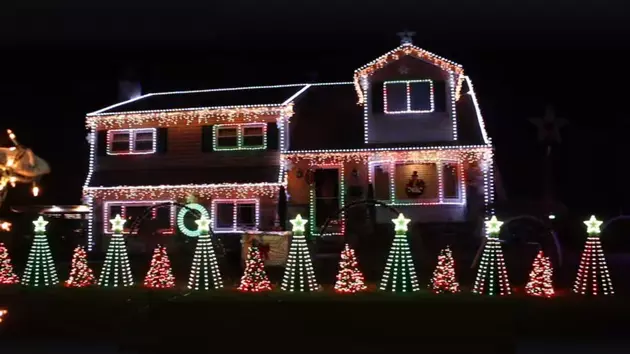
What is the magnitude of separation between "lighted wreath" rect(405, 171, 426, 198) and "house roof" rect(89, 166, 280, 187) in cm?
486

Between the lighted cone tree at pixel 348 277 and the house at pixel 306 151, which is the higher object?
the house at pixel 306 151

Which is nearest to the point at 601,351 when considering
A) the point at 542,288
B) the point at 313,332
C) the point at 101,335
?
the point at 313,332

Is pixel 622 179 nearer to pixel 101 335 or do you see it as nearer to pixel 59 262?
pixel 59 262

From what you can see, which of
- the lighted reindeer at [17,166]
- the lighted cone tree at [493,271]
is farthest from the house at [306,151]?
the lighted cone tree at [493,271]

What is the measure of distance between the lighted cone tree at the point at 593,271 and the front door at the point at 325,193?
11186 millimetres

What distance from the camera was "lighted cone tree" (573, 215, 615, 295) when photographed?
560 inches

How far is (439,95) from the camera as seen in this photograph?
76.9 ft

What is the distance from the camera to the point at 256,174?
79.8 feet

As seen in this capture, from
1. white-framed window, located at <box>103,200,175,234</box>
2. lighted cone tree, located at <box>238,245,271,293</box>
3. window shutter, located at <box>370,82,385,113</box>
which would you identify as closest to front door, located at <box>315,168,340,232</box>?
window shutter, located at <box>370,82,385,113</box>

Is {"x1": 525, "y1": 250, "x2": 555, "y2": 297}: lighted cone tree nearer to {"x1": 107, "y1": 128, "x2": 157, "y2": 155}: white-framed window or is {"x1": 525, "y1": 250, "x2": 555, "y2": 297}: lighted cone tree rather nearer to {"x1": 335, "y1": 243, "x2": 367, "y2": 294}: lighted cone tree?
{"x1": 335, "y1": 243, "x2": 367, "y2": 294}: lighted cone tree

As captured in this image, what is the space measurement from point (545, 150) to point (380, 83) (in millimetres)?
6972

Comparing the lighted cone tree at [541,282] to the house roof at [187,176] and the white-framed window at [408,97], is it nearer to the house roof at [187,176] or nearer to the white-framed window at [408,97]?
the white-framed window at [408,97]

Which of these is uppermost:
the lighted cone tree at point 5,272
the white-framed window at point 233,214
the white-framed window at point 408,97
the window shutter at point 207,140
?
the white-framed window at point 408,97

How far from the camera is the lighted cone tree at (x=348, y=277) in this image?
1491 centimetres
